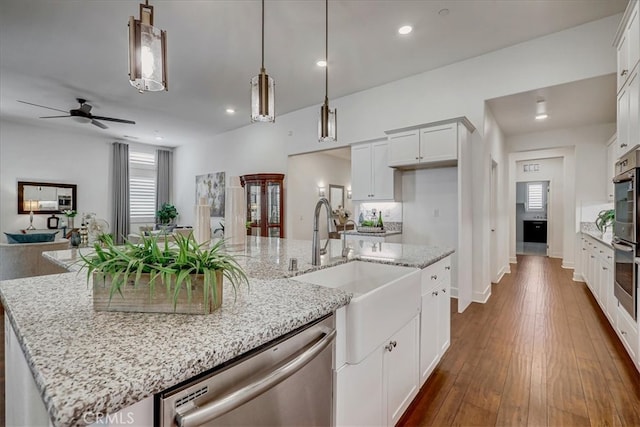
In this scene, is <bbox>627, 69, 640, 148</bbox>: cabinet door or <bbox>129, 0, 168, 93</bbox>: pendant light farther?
<bbox>627, 69, 640, 148</bbox>: cabinet door

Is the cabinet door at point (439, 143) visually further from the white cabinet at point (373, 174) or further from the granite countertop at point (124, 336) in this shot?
the granite countertop at point (124, 336)

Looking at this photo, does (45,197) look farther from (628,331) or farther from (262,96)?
(628,331)

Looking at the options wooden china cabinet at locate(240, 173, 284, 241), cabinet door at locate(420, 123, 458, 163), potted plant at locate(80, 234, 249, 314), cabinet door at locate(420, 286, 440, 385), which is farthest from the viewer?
wooden china cabinet at locate(240, 173, 284, 241)

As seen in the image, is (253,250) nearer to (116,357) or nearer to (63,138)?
(116,357)

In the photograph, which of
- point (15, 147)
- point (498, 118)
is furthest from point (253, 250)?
point (15, 147)

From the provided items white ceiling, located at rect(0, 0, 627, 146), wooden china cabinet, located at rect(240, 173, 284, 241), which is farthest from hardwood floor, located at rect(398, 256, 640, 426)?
wooden china cabinet, located at rect(240, 173, 284, 241)

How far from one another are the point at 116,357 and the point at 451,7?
368cm

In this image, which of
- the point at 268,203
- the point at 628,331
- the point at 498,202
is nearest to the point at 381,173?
the point at 498,202

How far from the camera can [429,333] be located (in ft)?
6.50

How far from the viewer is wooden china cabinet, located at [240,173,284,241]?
6.09m

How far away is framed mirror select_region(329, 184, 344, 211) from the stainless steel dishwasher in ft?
21.2

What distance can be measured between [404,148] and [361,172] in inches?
37.6

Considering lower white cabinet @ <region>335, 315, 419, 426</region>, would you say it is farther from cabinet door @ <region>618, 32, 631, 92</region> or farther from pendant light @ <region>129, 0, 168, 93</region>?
cabinet door @ <region>618, 32, 631, 92</region>

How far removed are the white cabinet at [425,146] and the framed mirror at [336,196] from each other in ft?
11.1
